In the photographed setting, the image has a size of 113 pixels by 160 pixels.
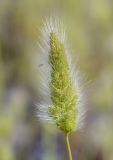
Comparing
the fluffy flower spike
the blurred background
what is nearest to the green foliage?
the fluffy flower spike

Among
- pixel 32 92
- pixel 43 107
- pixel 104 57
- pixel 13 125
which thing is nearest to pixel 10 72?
pixel 32 92

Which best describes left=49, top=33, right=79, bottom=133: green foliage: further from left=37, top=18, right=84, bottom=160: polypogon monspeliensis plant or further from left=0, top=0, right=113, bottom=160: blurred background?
left=0, top=0, right=113, bottom=160: blurred background

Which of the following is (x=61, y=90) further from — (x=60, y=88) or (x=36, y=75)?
(x=36, y=75)

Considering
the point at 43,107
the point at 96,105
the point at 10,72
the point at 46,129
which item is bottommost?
the point at 43,107

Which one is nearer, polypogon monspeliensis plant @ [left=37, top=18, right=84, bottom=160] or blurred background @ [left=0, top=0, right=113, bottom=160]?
polypogon monspeliensis plant @ [left=37, top=18, right=84, bottom=160]

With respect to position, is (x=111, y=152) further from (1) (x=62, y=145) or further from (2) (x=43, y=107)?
(2) (x=43, y=107)

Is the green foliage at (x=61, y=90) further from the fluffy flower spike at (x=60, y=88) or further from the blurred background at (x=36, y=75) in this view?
the blurred background at (x=36, y=75)
